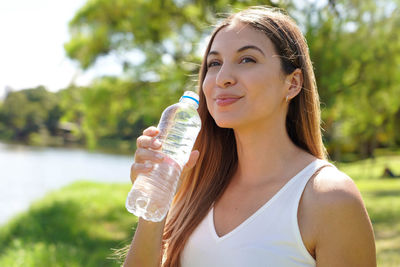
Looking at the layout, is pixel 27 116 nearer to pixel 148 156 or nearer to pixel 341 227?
pixel 148 156

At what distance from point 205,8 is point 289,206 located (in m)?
9.75

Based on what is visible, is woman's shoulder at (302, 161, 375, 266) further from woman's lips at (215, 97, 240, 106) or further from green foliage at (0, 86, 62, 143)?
green foliage at (0, 86, 62, 143)

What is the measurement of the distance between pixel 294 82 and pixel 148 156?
2.72 ft

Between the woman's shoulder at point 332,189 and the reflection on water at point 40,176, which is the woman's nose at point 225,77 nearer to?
the woman's shoulder at point 332,189

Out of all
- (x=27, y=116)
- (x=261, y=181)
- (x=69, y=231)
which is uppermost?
(x=261, y=181)

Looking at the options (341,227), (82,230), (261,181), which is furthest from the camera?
(82,230)

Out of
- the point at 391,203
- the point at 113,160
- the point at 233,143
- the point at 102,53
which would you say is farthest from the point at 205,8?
the point at 113,160

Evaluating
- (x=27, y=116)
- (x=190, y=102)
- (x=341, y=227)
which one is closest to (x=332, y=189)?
(x=341, y=227)

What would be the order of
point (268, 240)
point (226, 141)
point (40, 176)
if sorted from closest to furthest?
point (268, 240) < point (226, 141) < point (40, 176)

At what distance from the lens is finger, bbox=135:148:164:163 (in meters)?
1.88

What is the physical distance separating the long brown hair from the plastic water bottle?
0.14 meters

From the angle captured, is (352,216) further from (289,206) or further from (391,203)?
(391,203)

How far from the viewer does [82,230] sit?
32.3 ft

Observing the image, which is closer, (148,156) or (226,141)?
(148,156)
